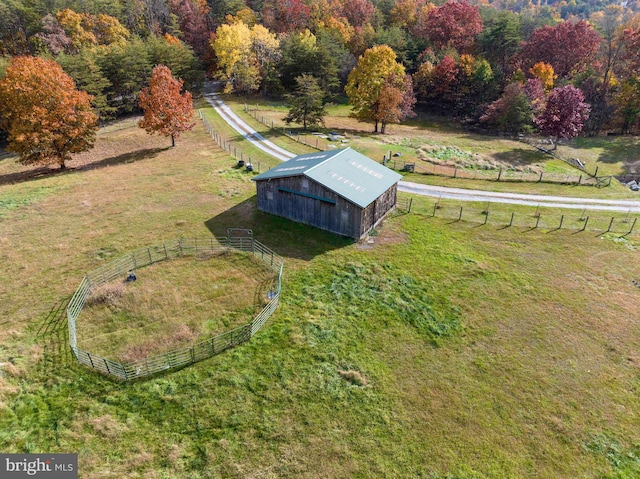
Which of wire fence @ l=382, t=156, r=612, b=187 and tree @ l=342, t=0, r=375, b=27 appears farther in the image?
tree @ l=342, t=0, r=375, b=27

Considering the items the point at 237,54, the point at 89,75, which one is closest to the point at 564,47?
the point at 237,54

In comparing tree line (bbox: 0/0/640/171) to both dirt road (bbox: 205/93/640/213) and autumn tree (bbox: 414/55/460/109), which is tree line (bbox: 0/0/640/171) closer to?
autumn tree (bbox: 414/55/460/109)

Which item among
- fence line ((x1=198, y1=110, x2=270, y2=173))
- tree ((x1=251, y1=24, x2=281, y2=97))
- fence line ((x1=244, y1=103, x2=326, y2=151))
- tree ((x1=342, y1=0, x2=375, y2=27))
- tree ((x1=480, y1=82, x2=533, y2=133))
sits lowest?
fence line ((x1=198, y1=110, x2=270, y2=173))

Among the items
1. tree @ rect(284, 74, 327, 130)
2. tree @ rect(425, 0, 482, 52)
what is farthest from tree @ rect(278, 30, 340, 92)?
tree @ rect(425, 0, 482, 52)

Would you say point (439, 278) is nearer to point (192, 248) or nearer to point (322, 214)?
point (322, 214)

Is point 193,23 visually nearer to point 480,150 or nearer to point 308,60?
point 308,60

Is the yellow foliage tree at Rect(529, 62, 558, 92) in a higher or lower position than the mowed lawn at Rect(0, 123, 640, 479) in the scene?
higher

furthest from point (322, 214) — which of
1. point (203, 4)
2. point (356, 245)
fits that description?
point (203, 4)

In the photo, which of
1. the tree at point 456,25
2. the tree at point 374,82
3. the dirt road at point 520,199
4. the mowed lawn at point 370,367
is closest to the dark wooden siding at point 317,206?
the mowed lawn at point 370,367
